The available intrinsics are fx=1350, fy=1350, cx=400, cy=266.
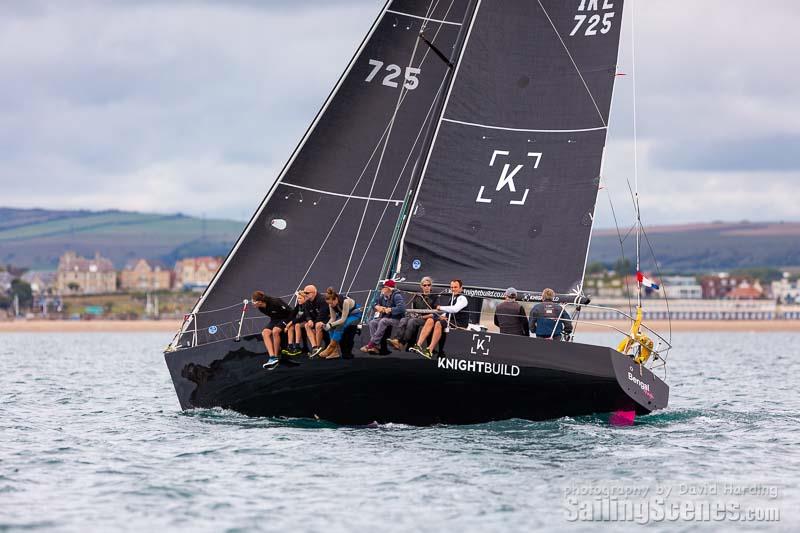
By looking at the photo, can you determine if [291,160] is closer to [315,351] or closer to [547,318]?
[315,351]

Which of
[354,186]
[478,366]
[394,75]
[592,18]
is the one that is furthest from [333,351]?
[592,18]

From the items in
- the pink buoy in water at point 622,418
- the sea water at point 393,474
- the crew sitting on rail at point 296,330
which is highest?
the crew sitting on rail at point 296,330

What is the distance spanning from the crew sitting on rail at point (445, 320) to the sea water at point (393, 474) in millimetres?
693

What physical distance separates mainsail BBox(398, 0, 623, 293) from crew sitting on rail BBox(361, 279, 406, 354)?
781mm

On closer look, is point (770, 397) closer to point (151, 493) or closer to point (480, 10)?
point (480, 10)

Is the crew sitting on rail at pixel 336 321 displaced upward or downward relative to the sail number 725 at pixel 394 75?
downward

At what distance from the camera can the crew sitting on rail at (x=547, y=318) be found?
18969 mm

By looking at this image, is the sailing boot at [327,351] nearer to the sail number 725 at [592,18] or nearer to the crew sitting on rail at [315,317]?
the crew sitting on rail at [315,317]

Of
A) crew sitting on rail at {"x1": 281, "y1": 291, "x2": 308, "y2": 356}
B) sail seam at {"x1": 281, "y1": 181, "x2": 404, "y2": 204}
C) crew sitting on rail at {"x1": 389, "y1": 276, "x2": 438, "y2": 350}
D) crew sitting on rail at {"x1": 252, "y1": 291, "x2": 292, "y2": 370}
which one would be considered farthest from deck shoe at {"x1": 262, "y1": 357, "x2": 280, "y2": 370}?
→ sail seam at {"x1": 281, "y1": 181, "x2": 404, "y2": 204}

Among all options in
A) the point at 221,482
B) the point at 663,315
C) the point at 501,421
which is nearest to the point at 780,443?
the point at 501,421

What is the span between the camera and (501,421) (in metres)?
18.4

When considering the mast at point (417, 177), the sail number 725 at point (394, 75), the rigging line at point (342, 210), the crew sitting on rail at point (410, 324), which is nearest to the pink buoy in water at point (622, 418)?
the crew sitting on rail at point (410, 324)

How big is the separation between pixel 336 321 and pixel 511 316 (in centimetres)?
247

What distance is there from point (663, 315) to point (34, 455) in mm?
166864
